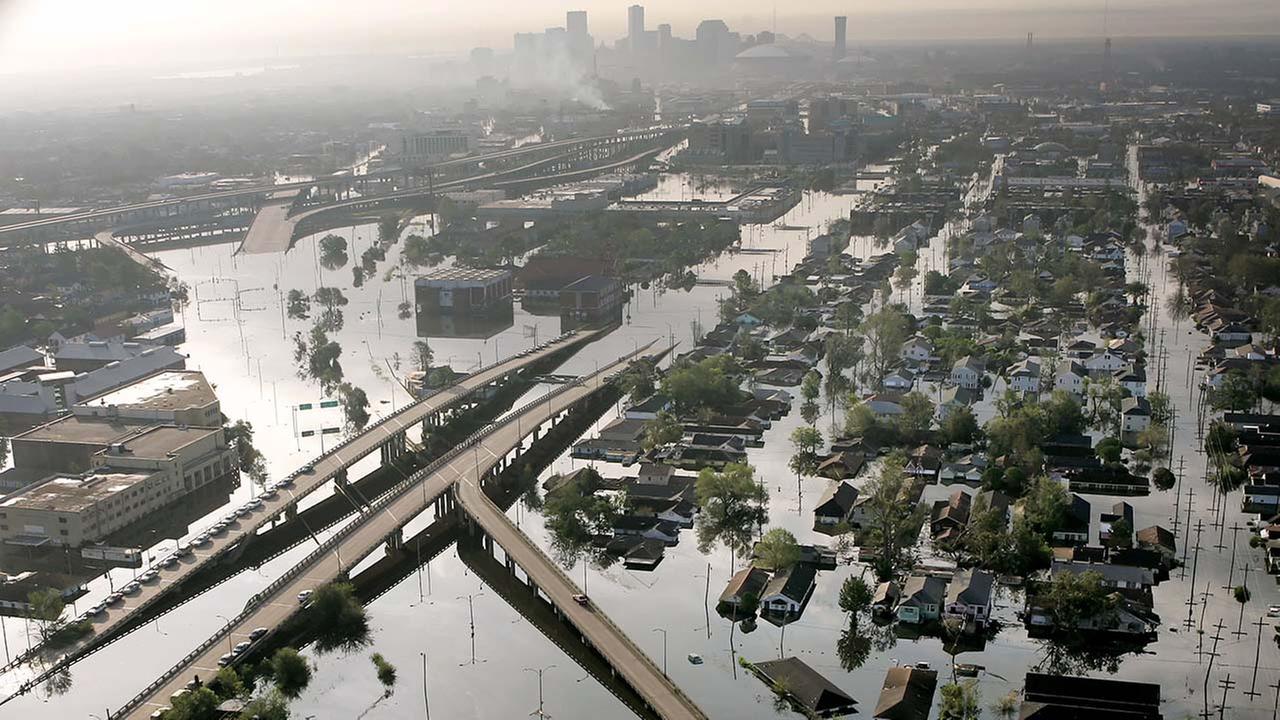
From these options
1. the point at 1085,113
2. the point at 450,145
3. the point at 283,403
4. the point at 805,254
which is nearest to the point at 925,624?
the point at 283,403

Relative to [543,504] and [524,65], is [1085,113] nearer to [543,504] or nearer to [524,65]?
[543,504]

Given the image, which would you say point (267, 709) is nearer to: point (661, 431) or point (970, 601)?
point (970, 601)

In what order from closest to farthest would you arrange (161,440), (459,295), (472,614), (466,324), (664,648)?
1. (664,648)
2. (472,614)
3. (161,440)
4. (466,324)
5. (459,295)

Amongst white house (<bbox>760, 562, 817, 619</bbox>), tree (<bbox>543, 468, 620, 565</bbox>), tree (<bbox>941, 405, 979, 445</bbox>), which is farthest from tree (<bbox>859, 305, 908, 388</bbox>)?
white house (<bbox>760, 562, 817, 619</bbox>)

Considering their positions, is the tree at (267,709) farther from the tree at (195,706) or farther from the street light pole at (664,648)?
the street light pole at (664,648)

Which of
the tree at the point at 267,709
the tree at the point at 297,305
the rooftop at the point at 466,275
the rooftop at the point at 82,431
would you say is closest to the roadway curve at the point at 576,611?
the tree at the point at 267,709

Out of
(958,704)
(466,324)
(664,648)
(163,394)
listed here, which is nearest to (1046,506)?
(958,704)
